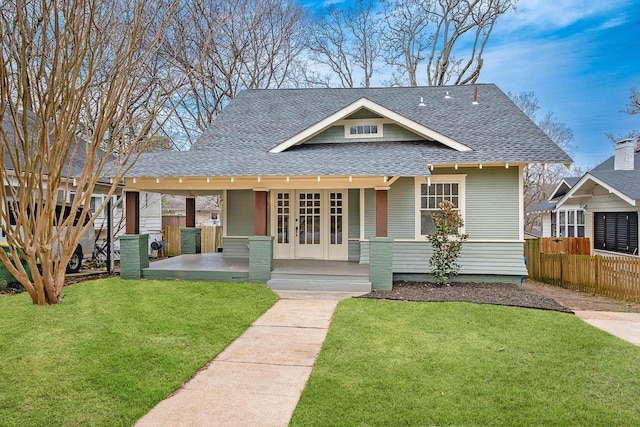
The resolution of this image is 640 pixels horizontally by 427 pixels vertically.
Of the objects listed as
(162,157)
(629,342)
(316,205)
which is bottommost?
(629,342)

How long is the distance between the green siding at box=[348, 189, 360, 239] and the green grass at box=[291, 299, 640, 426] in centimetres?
434

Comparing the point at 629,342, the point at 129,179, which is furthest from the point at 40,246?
the point at 629,342

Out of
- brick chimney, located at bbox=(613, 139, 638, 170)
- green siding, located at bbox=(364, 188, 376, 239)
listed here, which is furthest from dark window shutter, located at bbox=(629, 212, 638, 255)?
green siding, located at bbox=(364, 188, 376, 239)

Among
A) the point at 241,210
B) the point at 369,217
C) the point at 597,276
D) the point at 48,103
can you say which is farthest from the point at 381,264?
the point at 48,103

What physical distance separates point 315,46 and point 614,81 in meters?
19.0

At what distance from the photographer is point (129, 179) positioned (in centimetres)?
887

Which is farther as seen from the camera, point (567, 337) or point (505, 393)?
point (567, 337)

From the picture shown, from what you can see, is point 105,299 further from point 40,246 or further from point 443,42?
point 443,42

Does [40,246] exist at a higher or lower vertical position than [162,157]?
lower

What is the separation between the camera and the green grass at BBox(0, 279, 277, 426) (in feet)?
11.1

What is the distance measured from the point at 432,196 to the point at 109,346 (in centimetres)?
766

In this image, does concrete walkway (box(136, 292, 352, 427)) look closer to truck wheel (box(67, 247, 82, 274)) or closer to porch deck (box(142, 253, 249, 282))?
porch deck (box(142, 253, 249, 282))

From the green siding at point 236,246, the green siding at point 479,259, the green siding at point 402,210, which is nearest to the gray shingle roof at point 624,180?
the green siding at point 479,259

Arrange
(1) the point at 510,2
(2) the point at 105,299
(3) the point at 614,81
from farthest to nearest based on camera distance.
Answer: (3) the point at 614,81 < (1) the point at 510,2 < (2) the point at 105,299
